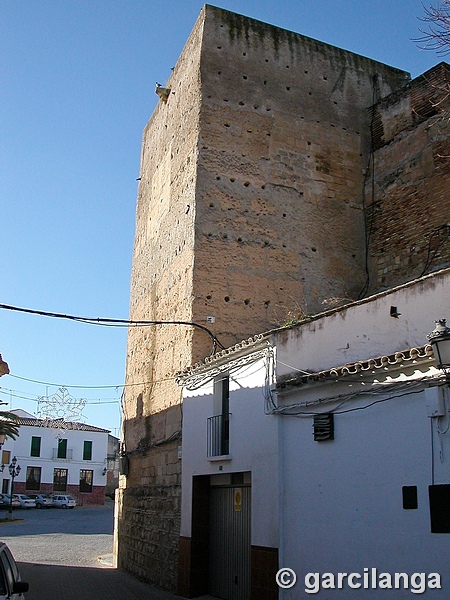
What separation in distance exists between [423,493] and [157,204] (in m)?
Answer: 11.6

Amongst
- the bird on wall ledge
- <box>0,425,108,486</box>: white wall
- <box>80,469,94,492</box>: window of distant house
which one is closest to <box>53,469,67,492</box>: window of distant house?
<box>0,425,108,486</box>: white wall

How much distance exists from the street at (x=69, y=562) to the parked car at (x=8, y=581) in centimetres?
512

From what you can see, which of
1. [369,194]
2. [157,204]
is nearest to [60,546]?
[157,204]

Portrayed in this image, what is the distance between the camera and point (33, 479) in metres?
47.2

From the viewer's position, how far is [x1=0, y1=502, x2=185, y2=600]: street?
39.1 ft

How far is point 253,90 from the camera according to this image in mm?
15336

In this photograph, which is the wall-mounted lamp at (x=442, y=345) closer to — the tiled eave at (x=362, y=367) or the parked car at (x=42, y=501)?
the tiled eave at (x=362, y=367)

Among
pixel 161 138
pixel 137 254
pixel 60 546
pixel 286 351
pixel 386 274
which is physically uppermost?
pixel 161 138

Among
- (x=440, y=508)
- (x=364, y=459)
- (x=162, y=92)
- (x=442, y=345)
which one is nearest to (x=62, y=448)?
(x=162, y=92)

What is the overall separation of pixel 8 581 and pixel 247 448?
4537mm

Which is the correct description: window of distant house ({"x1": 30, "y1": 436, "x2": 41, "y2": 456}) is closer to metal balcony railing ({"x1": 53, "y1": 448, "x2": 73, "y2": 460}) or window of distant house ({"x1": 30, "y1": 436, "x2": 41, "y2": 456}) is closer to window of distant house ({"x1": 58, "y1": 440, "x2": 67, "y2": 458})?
metal balcony railing ({"x1": 53, "y1": 448, "x2": 73, "y2": 460})

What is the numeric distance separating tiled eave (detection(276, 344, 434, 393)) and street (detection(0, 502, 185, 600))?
4.92 meters

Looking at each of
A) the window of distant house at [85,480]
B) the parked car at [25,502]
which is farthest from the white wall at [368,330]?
the window of distant house at [85,480]

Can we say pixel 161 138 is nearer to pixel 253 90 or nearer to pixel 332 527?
pixel 253 90
